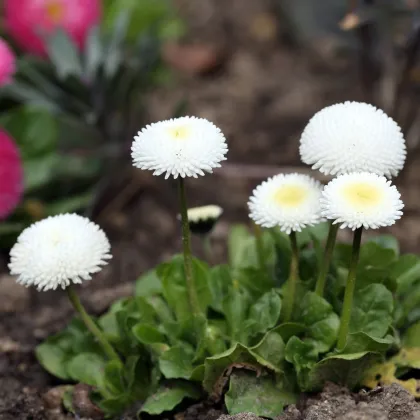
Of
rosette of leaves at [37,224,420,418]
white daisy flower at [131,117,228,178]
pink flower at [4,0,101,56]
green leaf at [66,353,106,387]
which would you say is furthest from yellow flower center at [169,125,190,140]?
pink flower at [4,0,101,56]

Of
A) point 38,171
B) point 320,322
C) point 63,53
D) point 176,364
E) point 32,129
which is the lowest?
point 176,364

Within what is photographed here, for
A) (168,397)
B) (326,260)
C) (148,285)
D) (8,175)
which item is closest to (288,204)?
(326,260)

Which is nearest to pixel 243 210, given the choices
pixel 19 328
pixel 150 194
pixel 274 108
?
pixel 150 194

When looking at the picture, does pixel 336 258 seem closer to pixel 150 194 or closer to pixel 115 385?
pixel 115 385

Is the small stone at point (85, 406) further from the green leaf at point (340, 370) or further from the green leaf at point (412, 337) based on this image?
the green leaf at point (412, 337)

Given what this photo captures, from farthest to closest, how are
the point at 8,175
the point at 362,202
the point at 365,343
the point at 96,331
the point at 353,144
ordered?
the point at 8,175 < the point at 96,331 < the point at 365,343 < the point at 353,144 < the point at 362,202

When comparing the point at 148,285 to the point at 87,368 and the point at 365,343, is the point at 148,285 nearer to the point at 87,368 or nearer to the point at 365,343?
the point at 87,368

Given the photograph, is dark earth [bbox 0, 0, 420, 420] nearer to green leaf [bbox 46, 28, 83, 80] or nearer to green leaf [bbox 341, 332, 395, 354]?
green leaf [bbox 341, 332, 395, 354]
